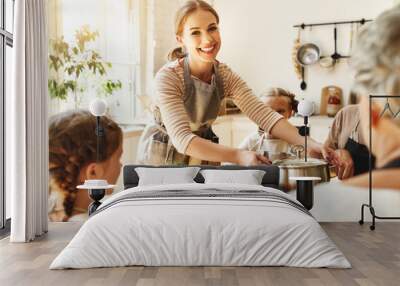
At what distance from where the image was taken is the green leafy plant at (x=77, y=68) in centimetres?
692

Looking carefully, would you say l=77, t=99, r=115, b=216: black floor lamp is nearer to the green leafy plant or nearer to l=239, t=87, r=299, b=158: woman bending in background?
the green leafy plant

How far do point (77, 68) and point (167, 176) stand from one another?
192 cm

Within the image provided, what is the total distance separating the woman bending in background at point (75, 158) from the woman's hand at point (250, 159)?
155 centimetres

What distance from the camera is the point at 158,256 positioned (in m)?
4.07

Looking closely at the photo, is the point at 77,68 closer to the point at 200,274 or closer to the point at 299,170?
the point at 299,170

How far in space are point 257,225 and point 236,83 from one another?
10.2 feet

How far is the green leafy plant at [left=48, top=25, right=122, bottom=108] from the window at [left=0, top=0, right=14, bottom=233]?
2.52 feet

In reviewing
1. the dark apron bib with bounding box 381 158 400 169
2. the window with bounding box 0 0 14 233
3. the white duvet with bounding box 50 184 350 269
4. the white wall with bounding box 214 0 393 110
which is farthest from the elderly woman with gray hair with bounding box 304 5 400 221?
the window with bounding box 0 0 14 233

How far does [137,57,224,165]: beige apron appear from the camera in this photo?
675 cm

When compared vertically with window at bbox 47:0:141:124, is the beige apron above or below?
below

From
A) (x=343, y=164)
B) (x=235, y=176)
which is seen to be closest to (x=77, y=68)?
(x=235, y=176)

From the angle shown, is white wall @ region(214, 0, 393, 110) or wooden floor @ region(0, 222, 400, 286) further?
white wall @ region(214, 0, 393, 110)

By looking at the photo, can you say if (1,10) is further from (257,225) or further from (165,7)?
(257,225)

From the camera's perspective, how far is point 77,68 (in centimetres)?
694
